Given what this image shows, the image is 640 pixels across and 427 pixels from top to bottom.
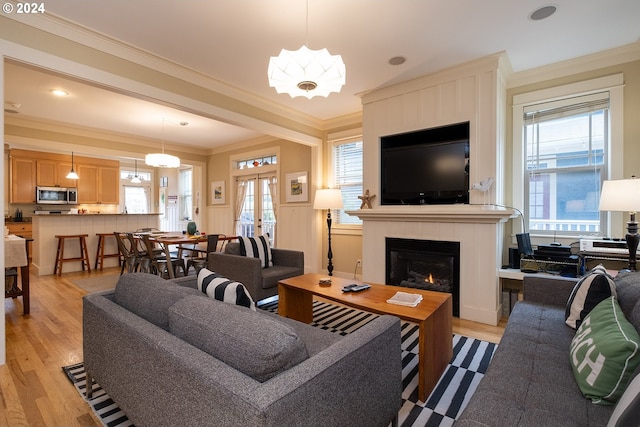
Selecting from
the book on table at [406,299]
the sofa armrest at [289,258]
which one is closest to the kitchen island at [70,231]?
the sofa armrest at [289,258]

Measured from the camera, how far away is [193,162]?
755 centimetres

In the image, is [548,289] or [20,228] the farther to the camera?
[20,228]

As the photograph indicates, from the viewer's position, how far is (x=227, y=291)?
1555 mm

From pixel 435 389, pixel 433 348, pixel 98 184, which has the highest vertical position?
pixel 98 184

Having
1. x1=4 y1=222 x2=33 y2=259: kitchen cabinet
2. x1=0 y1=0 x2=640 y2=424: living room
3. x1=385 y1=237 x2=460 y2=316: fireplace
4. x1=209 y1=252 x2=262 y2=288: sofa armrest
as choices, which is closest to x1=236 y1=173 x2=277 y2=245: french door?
x1=0 y1=0 x2=640 y2=424: living room

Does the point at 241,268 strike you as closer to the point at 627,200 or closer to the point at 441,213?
the point at 441,213

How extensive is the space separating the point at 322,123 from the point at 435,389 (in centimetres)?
437

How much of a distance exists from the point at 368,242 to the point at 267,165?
10.3 feet

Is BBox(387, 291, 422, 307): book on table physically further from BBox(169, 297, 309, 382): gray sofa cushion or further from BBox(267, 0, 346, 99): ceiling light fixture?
BBox(267, 0, 346, 99): ceiling light fixture

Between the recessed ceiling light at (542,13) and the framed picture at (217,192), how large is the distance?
6.41 metres

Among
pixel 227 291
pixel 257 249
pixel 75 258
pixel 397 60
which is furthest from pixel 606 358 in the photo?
pixel 75 258

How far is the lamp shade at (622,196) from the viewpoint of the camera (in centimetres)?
242

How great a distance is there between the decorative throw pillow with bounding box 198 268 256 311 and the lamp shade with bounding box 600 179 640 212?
295cm

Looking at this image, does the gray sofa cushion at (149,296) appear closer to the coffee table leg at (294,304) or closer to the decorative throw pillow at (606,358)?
the coffee table leg at (294,304)
